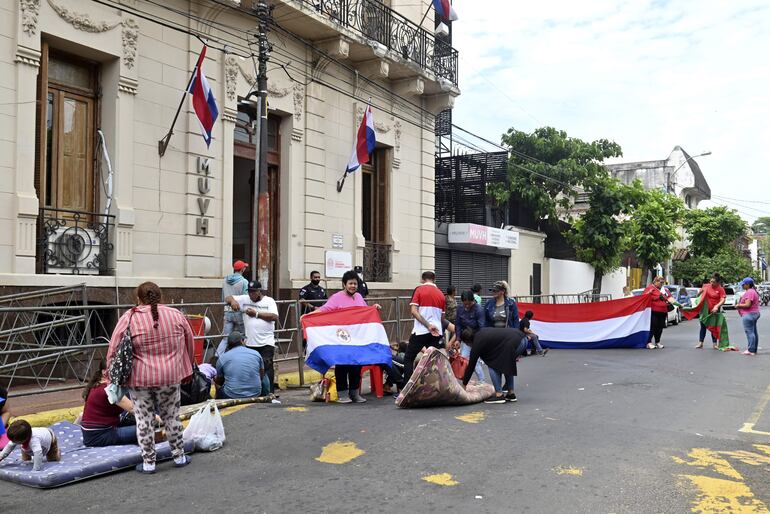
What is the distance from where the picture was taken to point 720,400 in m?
9.63

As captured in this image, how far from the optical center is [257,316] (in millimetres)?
9742

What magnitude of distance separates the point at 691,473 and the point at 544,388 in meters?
4.75

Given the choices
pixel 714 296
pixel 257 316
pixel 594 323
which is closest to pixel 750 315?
pixel 714 296

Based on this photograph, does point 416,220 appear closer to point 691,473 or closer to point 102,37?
point 102,37

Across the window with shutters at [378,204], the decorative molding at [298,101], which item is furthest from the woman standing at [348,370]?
the window with shutters at [378,204]

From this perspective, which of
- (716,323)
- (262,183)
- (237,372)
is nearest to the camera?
(237,372)

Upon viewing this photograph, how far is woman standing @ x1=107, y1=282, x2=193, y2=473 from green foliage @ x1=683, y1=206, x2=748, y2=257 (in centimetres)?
4668

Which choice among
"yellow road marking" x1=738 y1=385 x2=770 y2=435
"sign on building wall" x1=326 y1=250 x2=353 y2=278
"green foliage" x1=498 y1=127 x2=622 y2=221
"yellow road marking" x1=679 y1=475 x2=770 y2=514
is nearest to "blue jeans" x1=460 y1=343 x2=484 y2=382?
"yellow road marking" x1=738 y1=385 x2=770 y2=435

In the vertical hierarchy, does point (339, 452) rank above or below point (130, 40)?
below

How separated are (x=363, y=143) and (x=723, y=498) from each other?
1202 centimetres

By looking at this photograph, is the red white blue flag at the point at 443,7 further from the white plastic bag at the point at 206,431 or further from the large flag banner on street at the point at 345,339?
the white plastic bag at the point at 206,431

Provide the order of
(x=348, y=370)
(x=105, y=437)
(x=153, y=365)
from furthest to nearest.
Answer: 1. (x=348, y=370)
2. (x=105, y=437)
3. (x=153, y=365)

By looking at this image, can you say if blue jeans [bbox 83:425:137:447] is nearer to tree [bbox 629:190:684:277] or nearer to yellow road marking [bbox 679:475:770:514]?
yellow road marking [bbox 679:475:770:514]

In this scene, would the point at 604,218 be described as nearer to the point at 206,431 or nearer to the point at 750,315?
the point at 750,315
